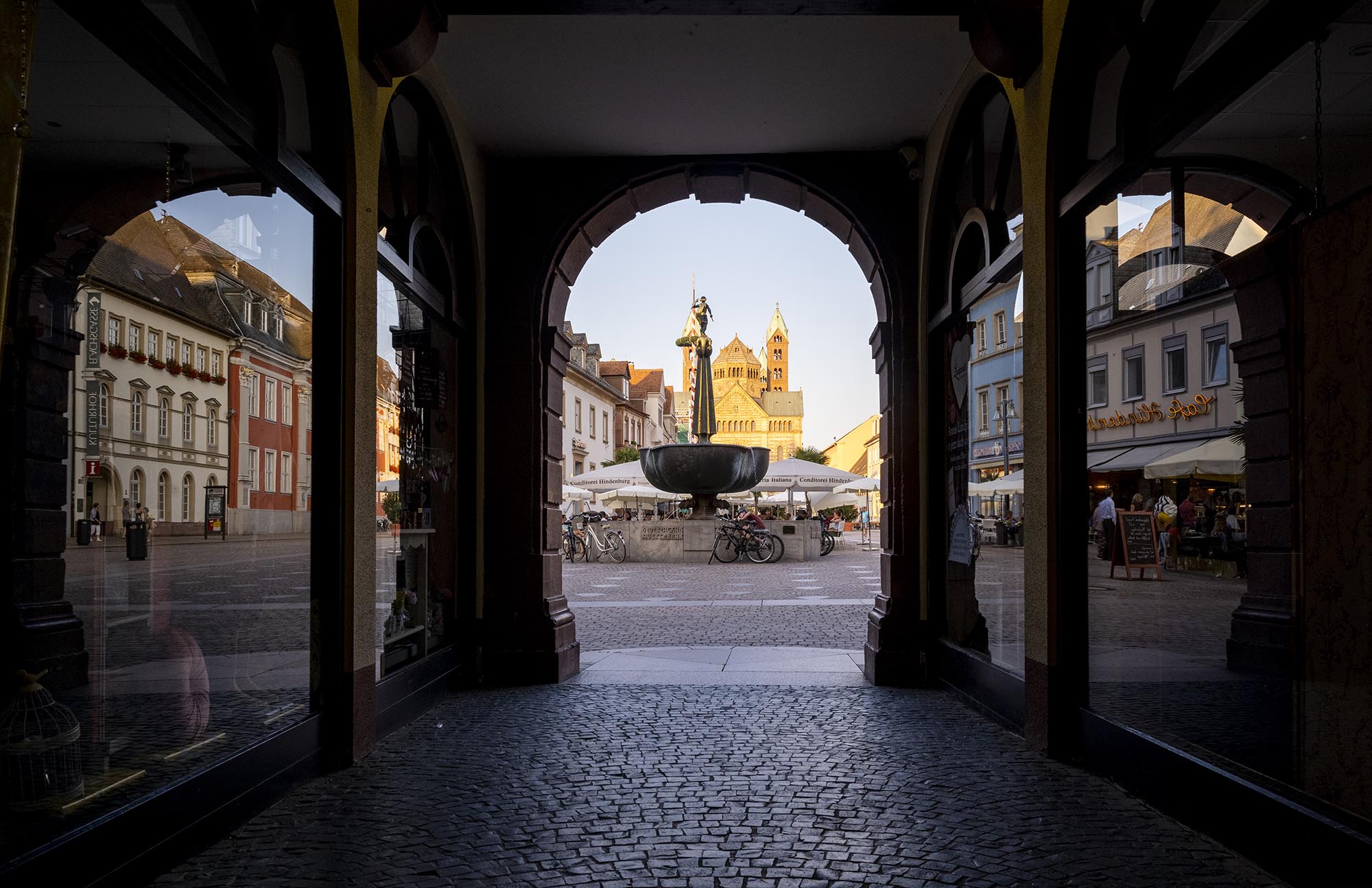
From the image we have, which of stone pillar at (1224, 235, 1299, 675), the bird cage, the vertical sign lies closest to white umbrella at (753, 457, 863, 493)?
stone pillar at (1224, 235, 1299, 675)

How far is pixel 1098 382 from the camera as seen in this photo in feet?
16.5

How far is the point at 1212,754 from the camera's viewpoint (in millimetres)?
3977

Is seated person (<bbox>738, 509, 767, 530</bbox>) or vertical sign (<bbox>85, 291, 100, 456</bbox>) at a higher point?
vertical sign (<bbox>85, 291, 100, 456</bbox>)

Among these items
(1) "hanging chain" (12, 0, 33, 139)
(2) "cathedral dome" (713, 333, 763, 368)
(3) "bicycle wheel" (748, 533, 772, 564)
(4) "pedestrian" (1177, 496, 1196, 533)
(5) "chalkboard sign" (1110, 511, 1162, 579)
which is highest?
(2) "cathedral dome" (713, 333, 763, 368)

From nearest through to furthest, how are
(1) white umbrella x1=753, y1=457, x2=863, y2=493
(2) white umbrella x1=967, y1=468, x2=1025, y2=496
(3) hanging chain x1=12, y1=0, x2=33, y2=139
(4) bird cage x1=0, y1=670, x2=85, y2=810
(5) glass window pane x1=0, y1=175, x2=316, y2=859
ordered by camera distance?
(3) hanging chain x1=12, y1=0, x2=33, y2=139
(4) bird cage x1=0, y1=670, x2=85, y2=810
(5) glass window pane x1=0, y1=175, x2=316, y2=859
(2) white umbrella x1=967, y1=468, x2=1025, y2=496
(1) white umbrella x1=753, y1=457, x2=863, y2=493

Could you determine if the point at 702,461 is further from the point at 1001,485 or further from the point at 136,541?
the point at 136,541

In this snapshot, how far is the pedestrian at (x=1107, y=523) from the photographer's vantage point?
488 centimetres

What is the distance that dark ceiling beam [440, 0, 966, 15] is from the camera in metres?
5.60

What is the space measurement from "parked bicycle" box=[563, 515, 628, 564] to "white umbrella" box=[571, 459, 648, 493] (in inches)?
114

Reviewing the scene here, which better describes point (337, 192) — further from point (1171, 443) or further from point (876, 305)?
point (876, 305)

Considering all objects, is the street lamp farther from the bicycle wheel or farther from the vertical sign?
the bicycle wheel

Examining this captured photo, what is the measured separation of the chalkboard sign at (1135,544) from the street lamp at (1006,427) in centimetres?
143

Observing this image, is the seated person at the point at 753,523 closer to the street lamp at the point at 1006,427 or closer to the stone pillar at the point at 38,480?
the street lamp at the point at 1006,427

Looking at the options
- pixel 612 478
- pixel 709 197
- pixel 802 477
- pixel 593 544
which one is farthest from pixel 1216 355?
pixel 612 478
